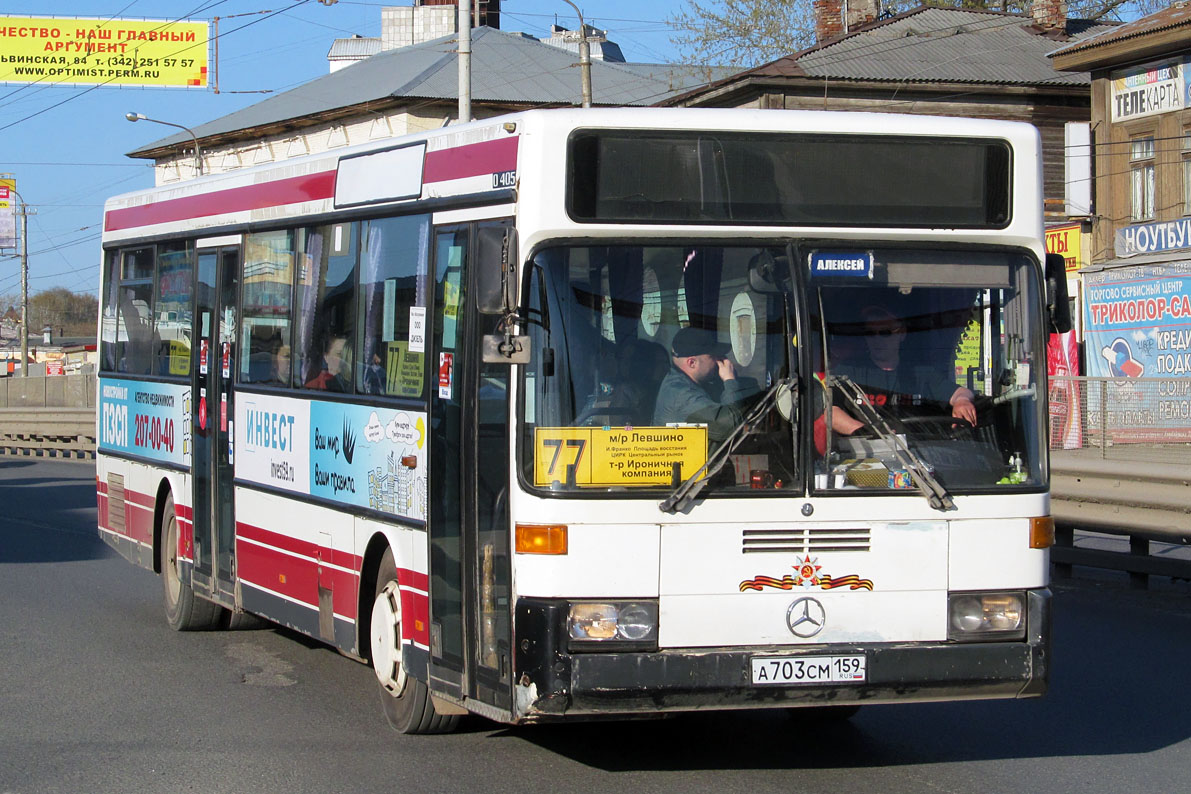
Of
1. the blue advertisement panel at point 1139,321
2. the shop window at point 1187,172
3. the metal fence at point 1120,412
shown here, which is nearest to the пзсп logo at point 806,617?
the metal fence at point 1120,412

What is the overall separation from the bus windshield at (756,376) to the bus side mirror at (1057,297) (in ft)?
0.92

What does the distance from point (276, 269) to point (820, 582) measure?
4401 mm

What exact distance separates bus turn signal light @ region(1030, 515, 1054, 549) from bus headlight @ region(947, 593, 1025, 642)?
0.24 metres

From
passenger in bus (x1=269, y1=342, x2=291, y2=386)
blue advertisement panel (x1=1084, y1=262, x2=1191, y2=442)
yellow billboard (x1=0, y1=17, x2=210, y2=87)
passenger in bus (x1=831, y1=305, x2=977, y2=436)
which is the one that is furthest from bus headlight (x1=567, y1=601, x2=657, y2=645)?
yellow billboard (x1=0, y1=17, x2=210, y2=87)

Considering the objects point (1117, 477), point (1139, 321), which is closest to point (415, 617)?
point (1117, 477)

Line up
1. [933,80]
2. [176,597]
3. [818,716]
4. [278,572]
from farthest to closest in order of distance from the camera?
[933,80] → [176,597] → [278,572] → [818,716]

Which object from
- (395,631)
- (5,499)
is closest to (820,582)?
(395,631)

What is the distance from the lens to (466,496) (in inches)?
261

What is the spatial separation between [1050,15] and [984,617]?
37062 mm

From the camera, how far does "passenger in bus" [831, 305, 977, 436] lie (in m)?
6.18

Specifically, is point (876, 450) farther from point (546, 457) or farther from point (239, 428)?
point (239, 428)

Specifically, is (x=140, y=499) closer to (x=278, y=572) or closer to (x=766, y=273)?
(x=278, y=572)

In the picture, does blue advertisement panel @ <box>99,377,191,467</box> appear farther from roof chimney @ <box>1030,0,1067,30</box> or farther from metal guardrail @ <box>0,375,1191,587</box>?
roof chimney @ <box>1030,0,1067,30</box>

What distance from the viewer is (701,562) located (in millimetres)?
6082
